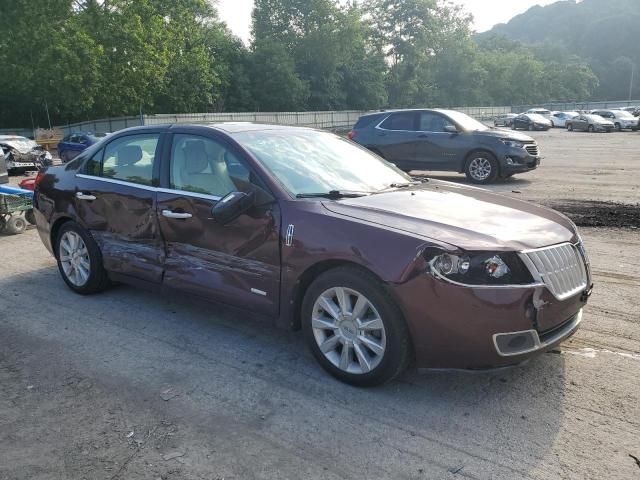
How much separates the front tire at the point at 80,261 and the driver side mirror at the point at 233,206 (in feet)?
6.41

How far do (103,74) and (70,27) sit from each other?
3189 mm

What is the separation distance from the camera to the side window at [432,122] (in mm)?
12820

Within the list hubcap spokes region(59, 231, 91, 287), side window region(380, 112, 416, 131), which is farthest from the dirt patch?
hubcap spokes region(59, 231, 91, 287)

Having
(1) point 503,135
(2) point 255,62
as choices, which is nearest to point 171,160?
(1) point 503,135

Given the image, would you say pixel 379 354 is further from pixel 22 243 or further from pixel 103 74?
pixel 103 74

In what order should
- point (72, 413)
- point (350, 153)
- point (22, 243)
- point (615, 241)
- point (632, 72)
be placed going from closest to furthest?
point (72, 413)
point (350, 153)
point (615, 241)
point (22, 243)
point (632, 72)

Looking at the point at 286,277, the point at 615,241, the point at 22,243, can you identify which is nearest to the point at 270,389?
the point at 286,277

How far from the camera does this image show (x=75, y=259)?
5371 millimetres

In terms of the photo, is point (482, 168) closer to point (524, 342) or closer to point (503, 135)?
point (503, 135)

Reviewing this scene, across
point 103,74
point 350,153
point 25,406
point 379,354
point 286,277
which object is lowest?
point 25,406

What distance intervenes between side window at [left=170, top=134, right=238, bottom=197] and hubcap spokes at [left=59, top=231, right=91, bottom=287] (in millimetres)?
1490

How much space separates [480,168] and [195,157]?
9.22 meters

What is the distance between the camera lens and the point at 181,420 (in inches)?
126

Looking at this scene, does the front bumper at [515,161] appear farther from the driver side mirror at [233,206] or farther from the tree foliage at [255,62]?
the tree foliage at [255,62]
